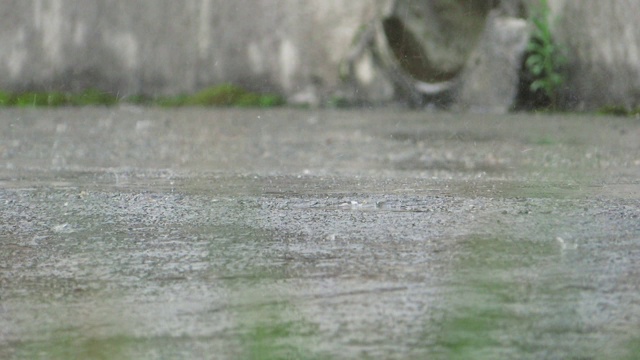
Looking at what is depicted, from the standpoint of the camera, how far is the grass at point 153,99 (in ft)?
27.4

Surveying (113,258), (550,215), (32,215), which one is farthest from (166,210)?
(550,215)

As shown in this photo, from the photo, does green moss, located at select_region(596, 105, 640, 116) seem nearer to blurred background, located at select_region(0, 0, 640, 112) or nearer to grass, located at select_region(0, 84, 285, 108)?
blurred background, located at select_region(0, 0, 640, 112)

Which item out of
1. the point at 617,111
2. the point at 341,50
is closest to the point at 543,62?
the point at 617,111

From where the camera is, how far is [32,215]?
3564 millimetres

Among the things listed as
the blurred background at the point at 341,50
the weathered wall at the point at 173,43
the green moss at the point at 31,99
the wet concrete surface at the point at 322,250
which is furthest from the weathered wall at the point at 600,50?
the green moss at the point at 31,99

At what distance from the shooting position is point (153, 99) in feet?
28.0

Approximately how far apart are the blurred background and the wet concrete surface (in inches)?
65.6

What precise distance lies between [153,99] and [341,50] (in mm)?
1255

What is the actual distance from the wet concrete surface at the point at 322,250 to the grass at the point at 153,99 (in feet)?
8.56

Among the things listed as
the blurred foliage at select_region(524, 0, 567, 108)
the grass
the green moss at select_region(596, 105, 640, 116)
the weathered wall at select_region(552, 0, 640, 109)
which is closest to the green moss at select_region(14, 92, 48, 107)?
the grass

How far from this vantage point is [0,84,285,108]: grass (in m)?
8.35

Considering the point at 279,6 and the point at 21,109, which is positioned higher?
the point at 279,6

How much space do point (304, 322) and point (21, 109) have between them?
630 centimetres

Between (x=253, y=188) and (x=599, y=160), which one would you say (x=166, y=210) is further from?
(x=599, y=160)
